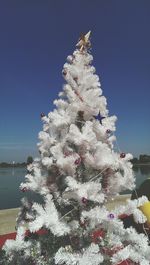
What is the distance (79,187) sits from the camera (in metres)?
3.96

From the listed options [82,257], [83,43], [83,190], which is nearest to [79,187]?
[83,190]

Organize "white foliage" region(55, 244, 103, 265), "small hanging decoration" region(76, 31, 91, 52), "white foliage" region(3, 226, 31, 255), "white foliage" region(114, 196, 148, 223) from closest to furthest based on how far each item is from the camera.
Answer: "white foliage" region(55, 244, 103, 265), "white foliage" region(114, 196, 148, 223), "white foliage" region(3, 226, 31, 255), "small hanging decoration" region(76, 31, 91, 52)

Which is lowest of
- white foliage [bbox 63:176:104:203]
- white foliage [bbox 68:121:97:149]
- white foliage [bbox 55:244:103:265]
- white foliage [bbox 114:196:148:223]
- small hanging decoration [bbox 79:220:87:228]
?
white foliage [bbox 55:244:103:265]

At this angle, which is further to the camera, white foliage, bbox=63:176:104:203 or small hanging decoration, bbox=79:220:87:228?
small hanging decoration, bbox=79:220:87:228

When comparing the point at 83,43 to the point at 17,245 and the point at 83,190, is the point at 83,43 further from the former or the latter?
the point at 17,245

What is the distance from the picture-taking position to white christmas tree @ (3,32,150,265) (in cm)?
396

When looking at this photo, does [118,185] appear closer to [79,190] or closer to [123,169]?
[123,169]

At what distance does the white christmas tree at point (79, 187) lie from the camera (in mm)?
3961

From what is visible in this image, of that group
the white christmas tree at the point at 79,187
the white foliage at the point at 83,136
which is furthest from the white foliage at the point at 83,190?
the white foliage at the point at 83,136

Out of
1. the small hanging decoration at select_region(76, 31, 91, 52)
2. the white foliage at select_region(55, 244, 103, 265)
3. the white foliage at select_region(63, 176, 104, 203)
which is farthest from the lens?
the small hanging decoration at select_region(76, 31, 91, 52)

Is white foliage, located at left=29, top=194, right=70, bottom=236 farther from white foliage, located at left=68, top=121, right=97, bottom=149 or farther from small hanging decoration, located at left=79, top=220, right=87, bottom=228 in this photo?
white foliage, located at left=68, top=121, right=97, bottom=149

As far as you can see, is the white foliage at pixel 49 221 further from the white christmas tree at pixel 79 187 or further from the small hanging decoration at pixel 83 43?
the small hanging decoration at pixel 83 43

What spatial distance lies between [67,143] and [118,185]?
30.0 inches

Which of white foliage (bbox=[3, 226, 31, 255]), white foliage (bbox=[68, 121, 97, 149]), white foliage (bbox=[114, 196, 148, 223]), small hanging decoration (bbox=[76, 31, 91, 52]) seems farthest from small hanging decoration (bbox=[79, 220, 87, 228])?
small hanging decoration (bbox=[76, 31, 91, 52])
